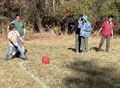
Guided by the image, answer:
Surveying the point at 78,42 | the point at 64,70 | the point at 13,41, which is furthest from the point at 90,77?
the point at 78,42

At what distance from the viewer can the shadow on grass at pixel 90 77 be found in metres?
13.8

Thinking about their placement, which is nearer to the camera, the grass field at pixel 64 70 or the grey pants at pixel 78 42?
the grass field at pixel 64 70

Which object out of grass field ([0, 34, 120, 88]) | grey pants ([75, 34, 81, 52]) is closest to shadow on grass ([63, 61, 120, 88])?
grass field ([0, 34, 120, 88])

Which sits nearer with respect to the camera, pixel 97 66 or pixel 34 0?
pixel 97 66

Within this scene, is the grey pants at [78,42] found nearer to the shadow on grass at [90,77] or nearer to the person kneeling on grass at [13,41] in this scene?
the shadow on grass at [90,77]

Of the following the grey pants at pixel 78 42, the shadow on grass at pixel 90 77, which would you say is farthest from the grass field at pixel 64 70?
the grey pants at pixel 78 42

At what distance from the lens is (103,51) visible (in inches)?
803

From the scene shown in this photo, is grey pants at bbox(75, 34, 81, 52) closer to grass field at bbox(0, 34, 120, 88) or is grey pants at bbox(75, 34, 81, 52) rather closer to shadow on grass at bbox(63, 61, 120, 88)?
grass field at bbox(0, 34, 120, 88)

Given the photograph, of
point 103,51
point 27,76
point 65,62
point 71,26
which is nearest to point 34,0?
point 71,26

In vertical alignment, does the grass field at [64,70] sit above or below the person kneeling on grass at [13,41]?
below

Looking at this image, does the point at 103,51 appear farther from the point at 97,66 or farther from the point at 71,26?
the point at 71,26

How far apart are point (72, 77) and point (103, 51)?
18.9ft

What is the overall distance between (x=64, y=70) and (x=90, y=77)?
1417 millimetres

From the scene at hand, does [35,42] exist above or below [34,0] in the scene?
below
